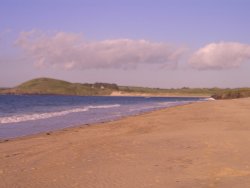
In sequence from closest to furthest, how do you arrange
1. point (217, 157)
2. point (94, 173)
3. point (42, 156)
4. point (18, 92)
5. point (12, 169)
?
point (94, 173) < point (12, 169) < point (217, 157) < point (42, 156) < point (18, 92)

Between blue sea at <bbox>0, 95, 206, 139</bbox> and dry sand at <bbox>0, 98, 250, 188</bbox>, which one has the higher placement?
dry sand at <bbox>0, 98, 250, 188</bbox>

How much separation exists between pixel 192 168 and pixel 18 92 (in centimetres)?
19670

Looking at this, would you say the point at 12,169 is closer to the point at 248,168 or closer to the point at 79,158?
the point at 79,158

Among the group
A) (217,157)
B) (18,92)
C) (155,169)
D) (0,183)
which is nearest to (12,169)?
(0,183)

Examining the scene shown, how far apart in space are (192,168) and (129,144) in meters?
4.38

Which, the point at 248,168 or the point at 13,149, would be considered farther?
the point at 13,149

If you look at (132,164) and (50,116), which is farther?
(50,116)

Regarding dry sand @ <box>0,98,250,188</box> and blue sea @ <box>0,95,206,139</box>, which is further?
blue sea @ <box>0,95,206,139</box>

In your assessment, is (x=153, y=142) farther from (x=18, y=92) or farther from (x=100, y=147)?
(x=18, y=92)

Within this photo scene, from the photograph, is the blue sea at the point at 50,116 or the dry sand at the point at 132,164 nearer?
the dry sand at the point at 132,164

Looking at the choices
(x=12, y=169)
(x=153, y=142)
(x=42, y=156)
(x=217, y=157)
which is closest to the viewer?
(x=12, y=169)

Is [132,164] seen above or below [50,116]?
above

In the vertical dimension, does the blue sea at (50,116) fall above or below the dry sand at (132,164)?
below

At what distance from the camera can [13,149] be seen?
43.3ft
